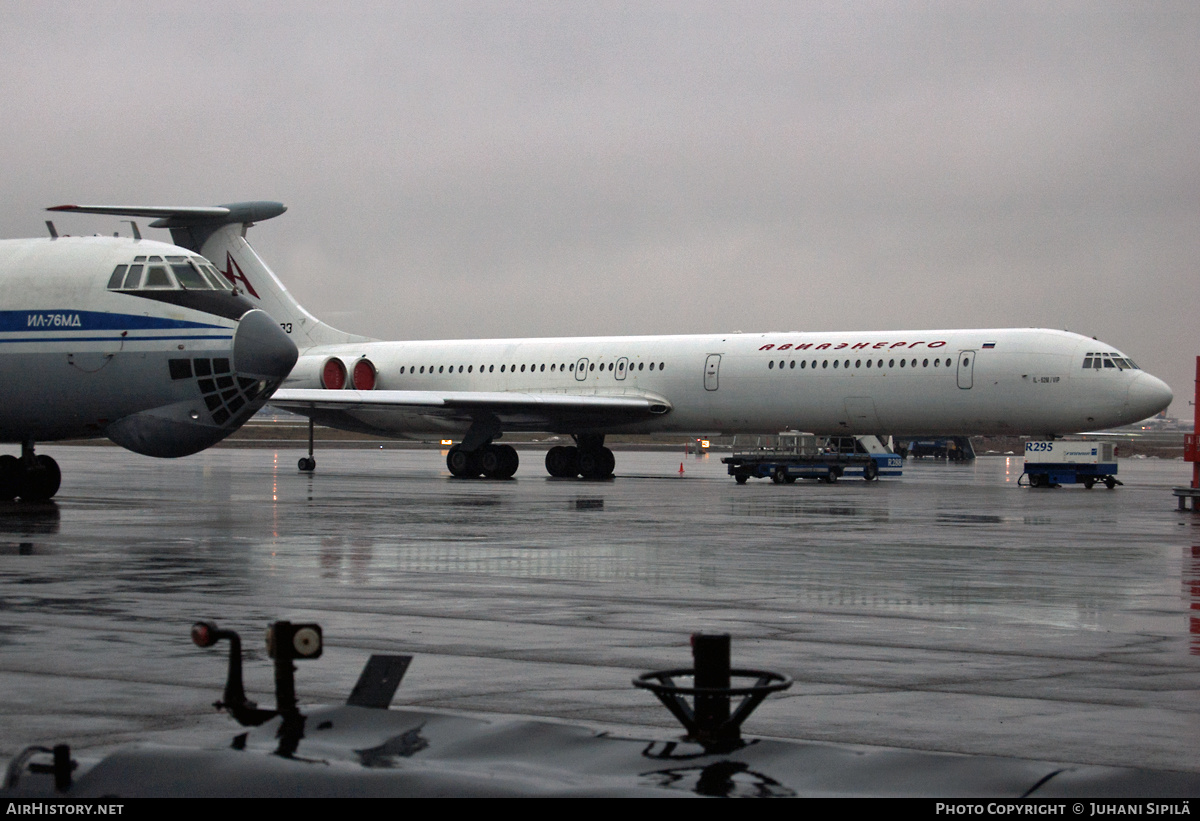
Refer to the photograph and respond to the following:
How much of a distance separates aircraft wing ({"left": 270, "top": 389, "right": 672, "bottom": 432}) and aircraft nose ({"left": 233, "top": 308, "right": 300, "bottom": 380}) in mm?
15809

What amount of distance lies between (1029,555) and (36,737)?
1265cm

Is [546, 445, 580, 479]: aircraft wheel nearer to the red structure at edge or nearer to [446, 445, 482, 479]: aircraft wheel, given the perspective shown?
[446, 445, 482, 479]: aircraft wheel

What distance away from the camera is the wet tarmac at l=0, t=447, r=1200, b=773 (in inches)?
269

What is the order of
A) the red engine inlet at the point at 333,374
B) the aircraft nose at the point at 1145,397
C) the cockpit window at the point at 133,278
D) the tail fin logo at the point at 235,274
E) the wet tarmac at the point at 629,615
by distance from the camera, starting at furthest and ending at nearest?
1. the tail fin logo at the point at 235,274
2. the red engine inlet at the point at 333,374
3. the aircraft nose at the point at 1145,397
4. the cockpit window at the point at 133,278
5. the wet tarmac at the point at 629,615

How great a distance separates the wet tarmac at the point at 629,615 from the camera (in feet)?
22.5

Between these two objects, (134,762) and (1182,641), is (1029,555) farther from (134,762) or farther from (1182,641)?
(134,762)

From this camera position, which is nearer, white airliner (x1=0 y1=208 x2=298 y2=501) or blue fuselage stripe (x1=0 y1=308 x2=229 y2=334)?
white airliner (x1=0 y1=208 x2=298 y2=501)

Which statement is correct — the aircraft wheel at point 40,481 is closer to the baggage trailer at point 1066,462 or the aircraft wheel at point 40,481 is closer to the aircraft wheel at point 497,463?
Answer: the aircraft wheel at point 497,463

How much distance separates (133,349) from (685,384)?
20.7m

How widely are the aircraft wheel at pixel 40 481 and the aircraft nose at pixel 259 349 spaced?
5.43m

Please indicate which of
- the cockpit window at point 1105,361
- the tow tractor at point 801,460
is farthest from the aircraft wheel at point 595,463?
the cockpit window at point 1105,361

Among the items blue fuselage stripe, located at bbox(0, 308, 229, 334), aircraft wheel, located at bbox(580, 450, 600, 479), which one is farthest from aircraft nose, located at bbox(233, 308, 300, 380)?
aircraft wheel, located at bbox(580, 450, 600, 479)

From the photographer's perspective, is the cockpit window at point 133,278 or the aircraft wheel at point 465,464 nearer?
the cockpit window at point 133,278

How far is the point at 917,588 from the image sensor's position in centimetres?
1270
